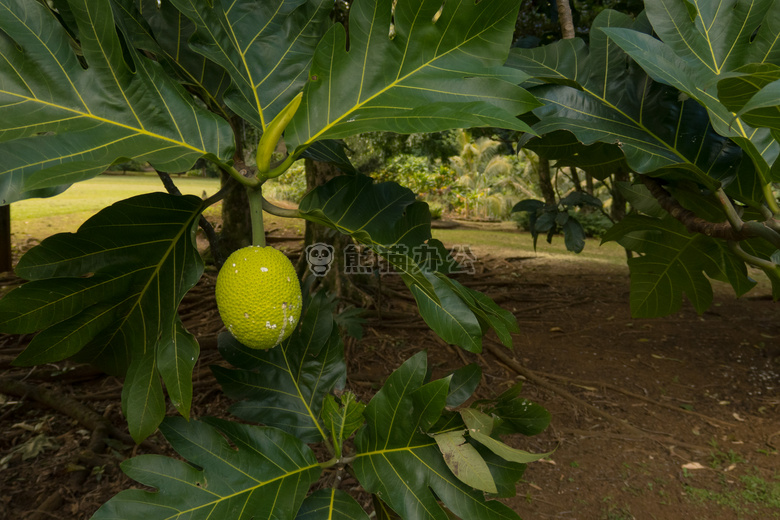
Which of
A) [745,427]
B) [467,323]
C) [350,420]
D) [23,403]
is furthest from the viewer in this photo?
[745,427]

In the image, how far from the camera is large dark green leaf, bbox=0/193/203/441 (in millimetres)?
782

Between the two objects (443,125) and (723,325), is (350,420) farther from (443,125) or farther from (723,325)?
(723,325)

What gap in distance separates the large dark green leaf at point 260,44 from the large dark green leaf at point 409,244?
0.61ft

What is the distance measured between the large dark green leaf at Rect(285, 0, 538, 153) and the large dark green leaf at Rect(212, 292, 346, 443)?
501mm

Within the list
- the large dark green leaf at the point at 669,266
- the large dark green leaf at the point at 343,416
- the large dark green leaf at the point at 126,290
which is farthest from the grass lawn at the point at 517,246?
the large dark green leaf at the point at 126,290

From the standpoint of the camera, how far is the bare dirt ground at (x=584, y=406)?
189cm

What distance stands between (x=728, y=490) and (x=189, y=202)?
245 cm

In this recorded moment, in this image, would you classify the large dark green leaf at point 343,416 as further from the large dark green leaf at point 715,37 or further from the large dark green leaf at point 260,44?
the large dark green leaf at point 715,37

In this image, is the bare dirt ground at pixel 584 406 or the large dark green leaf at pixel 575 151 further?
the bare dirt ground at pixel 584 406

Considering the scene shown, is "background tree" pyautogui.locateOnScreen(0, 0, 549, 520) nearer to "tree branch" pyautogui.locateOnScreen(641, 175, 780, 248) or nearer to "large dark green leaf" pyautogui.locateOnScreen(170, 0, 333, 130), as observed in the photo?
"large dark green leaf" pyautogui.locateOnScreen(170, 0, 333, 130)

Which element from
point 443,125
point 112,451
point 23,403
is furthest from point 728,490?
point 23,403

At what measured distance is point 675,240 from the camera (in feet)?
4.96

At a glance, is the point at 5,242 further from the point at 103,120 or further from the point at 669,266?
the point at 669,266

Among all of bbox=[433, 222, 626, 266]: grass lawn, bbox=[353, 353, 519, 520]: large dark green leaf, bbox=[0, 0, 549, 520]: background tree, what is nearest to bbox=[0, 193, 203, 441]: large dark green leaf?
bbox=[0, 0, 549, 520]: background tree
